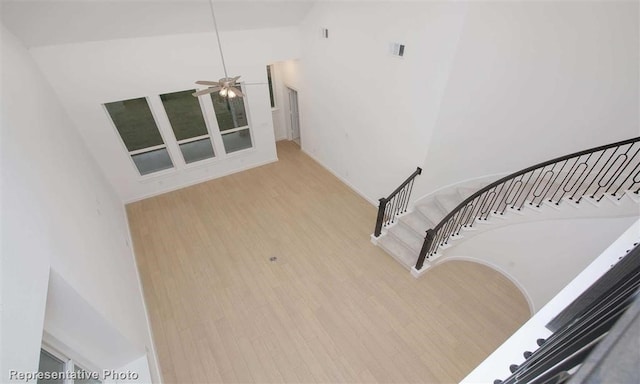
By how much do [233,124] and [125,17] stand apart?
335 centimetres

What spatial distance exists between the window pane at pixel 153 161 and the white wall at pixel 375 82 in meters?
4.00

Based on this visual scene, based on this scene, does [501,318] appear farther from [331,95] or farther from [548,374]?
[331,95]

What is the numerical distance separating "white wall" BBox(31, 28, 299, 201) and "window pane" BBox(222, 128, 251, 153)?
1.16 ft

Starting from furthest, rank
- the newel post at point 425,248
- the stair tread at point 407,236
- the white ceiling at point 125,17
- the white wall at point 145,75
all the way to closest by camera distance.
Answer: the stair tread at point 407,236 → the white wall at point 145,75 → the newel post at point 425,248 → the white ceiling at point 125,17

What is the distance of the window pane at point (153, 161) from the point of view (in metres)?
6.90

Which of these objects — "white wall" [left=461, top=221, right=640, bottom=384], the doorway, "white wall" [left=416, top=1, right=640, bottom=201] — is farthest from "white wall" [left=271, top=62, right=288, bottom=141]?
"white wall" [left=461, top=221, right=640, bottom=384]

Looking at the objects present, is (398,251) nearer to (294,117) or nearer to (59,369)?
(59,369)

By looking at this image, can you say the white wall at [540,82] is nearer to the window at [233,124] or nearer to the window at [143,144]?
the window at [233,124]

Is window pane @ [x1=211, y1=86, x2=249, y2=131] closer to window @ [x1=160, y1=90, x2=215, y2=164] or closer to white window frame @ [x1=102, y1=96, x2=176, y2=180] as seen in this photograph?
window @ [x1=160, y1=90, x2=215, y2=164]

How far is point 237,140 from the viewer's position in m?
7.95

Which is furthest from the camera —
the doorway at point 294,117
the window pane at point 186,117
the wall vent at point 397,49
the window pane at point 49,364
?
the doorway at point 294,117

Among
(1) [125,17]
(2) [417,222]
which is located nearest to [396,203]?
(2) [417,222]

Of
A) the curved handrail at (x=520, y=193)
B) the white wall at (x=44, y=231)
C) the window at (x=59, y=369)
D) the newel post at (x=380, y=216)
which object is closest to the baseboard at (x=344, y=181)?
the newel post at (x=380, y=216)

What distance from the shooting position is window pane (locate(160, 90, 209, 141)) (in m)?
8.57
